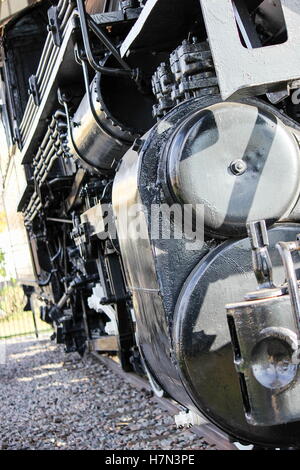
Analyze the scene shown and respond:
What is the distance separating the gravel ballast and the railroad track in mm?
48

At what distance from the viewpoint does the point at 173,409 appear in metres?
5.86

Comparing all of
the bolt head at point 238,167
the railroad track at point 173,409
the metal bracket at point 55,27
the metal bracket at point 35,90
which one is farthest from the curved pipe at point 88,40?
the metal bracket at point 35,90

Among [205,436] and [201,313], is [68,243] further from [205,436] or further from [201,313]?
[201,313]

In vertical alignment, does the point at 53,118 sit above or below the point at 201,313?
above

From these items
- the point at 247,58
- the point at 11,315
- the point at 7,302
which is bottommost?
the point at 11,315

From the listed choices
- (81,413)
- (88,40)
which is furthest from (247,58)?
(81,413)

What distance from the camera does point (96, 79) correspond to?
171 inches

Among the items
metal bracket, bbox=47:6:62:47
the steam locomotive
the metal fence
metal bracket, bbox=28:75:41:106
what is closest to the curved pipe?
the steam locomotive

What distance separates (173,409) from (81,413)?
4.12ft

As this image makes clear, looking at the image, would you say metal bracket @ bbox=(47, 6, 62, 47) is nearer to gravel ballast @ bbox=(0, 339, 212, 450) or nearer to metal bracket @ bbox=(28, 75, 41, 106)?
metal bracket @ bbox=(28, 75, 41, 106)

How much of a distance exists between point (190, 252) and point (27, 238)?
8789mm

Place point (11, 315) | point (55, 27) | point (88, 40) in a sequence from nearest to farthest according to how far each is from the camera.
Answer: point (88, 40), point (55, 27), point (11, 315)

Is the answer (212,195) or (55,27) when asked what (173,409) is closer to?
(55,27)
